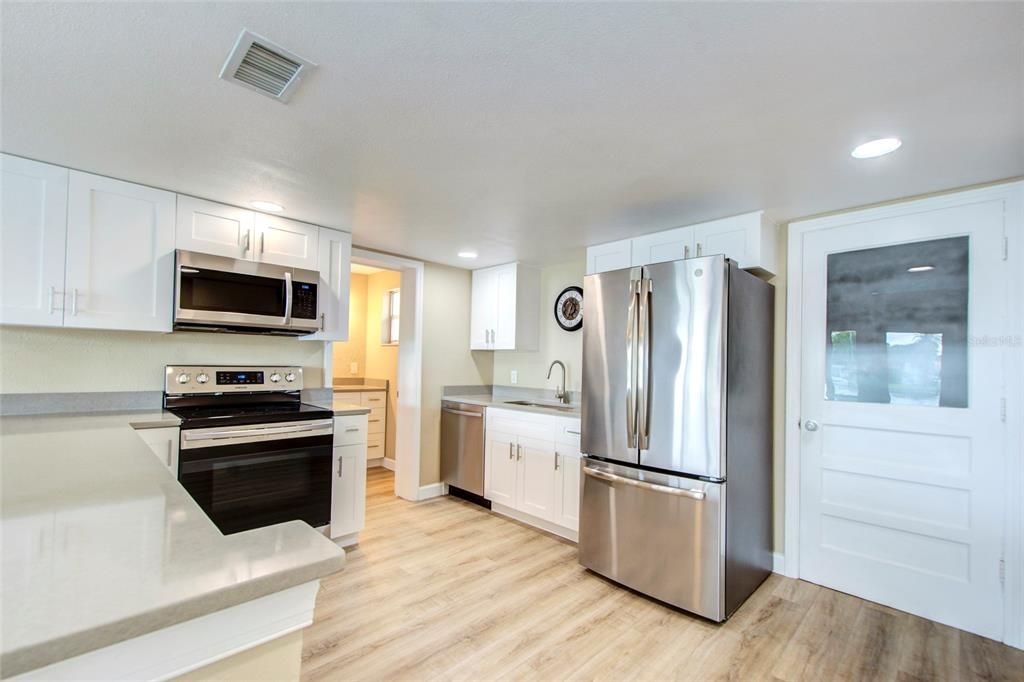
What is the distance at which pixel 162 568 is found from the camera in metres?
0.67

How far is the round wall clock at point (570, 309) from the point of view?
4.13 meters

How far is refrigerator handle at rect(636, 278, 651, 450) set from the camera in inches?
101

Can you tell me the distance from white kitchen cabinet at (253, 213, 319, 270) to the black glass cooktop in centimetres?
94

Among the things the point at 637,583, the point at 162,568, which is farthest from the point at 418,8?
the point at 637,583

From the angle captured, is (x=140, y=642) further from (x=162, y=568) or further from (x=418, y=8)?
(x=418, y=8)

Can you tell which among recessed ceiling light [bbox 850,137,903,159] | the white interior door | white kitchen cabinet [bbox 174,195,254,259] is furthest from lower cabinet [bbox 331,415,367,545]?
recessed ceiling light [bbox 850,137,903,159]

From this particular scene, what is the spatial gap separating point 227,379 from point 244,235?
923 mm

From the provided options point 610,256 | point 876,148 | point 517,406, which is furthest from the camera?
point 517,406

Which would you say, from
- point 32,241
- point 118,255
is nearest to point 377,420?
point 118,255

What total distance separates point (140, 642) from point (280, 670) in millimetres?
232

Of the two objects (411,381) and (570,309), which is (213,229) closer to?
(411,381)

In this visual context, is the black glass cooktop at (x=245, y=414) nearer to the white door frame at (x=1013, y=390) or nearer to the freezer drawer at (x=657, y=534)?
the freezer drawer at (x=657, y=534)

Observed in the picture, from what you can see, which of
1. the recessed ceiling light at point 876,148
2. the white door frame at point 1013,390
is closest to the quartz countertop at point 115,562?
the recessed ceiling light at point 876,148

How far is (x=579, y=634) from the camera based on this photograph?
7.40 feet
